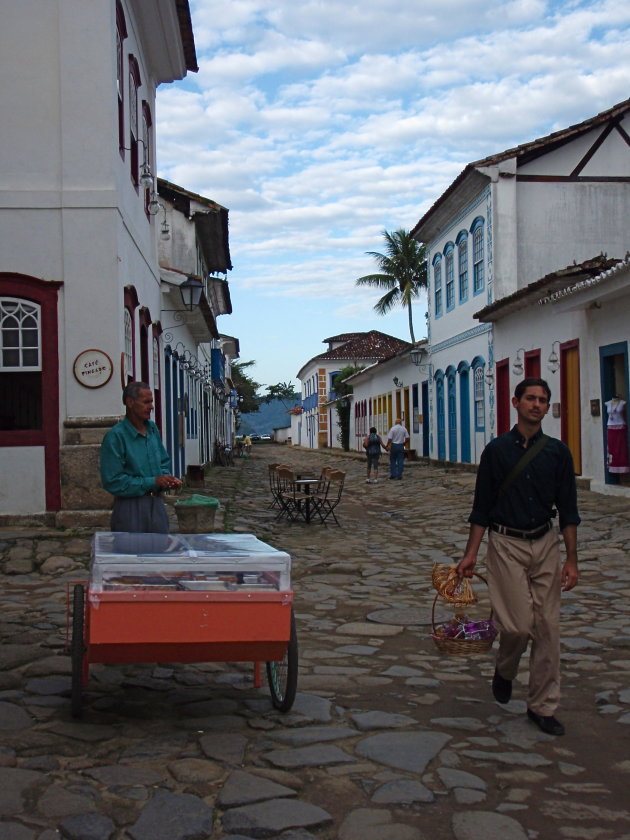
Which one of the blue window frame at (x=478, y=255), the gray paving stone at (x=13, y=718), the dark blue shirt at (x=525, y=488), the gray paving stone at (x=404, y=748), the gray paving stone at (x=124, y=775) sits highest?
the blue window frame at (x=478, y=255)

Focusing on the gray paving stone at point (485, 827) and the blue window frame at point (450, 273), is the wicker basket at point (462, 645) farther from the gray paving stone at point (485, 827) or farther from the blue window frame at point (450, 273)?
the blue window frame at point (450, 273)

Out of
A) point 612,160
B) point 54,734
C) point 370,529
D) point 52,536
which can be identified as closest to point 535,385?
point 54,734

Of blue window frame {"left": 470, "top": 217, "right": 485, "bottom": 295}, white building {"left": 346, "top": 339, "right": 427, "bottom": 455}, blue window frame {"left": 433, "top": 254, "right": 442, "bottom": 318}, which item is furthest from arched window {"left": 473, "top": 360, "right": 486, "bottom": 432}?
white building {"left": 346, "top": 339, "right": 427, "bottom": 455}

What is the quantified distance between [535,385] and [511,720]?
5.46 feet

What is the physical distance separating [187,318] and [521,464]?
15.0 m

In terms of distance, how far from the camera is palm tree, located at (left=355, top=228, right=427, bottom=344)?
5212cm

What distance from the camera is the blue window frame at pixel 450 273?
26.3m

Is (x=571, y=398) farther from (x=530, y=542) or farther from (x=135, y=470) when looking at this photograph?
(x=530, y=542)

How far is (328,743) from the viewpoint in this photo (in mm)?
4379

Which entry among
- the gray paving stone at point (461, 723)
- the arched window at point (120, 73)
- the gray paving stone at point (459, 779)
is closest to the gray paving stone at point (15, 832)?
the gray paving stone at point (459, 779)

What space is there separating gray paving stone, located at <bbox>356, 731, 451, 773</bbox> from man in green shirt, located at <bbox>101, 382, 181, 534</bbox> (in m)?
1.89

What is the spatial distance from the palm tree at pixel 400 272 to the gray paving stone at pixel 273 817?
4921 centimetres

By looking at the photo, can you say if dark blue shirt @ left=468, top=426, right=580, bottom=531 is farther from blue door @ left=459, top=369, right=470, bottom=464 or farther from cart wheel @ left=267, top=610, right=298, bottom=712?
blue door @ left=459, top=369, right=470, bottom=464

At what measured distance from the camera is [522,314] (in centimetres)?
1988
